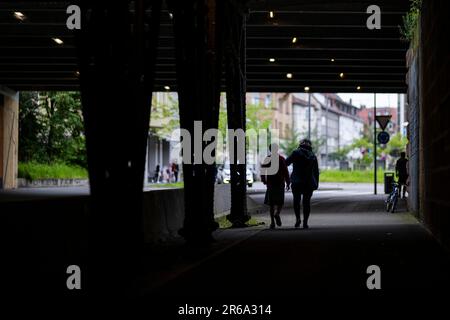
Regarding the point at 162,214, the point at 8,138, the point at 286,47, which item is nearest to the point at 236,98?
the point at 162,214

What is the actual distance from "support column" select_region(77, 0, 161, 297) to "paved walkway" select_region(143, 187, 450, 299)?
2.30ft

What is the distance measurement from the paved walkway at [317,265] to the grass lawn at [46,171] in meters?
40.4

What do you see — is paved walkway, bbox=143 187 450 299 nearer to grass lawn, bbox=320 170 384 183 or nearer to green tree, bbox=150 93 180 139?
green tree, bbox=150 93 180 139

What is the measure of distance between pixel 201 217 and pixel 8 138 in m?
39.4

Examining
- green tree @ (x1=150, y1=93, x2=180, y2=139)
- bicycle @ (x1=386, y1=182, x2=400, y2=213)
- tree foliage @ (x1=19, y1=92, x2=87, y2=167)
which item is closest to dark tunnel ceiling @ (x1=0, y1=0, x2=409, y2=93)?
bicycle @ (x1=386, y1=182, x2=400, y2=213)

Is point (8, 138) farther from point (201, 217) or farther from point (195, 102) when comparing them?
point (195, 102)

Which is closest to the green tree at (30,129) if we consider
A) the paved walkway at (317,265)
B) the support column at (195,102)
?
the paved walkway at (317,265)

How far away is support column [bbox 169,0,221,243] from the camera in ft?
49.8

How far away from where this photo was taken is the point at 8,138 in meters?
53.3

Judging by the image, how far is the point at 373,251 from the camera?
46.3ft

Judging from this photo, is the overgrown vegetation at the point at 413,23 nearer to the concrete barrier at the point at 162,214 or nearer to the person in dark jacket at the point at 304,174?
the person in dark jacket at the point at 304,174

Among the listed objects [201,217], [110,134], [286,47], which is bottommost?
[201,217]

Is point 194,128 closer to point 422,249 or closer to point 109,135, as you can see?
point 422,249

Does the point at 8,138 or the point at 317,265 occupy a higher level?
the point at 8,138
